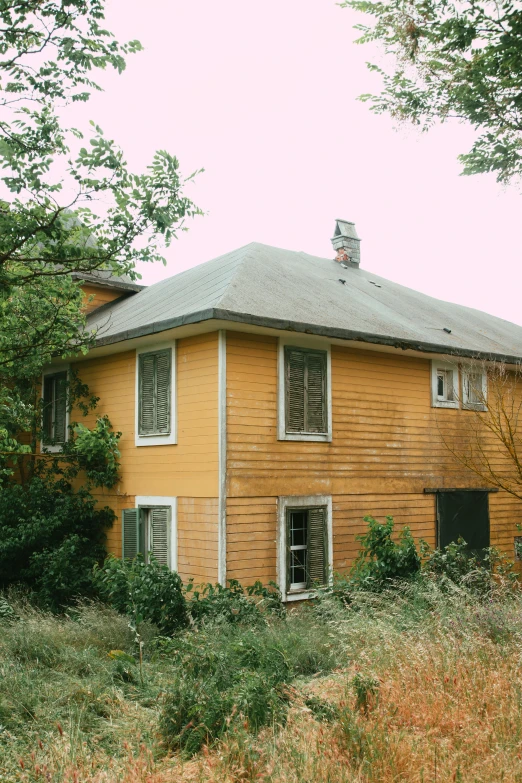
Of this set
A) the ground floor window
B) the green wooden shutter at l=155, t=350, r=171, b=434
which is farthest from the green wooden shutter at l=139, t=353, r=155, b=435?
the ground floor window

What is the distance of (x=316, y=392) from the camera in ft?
43.2

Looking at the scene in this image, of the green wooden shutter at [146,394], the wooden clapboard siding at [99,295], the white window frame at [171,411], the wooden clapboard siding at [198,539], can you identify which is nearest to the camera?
the wooden clapboard siding at [198,539]

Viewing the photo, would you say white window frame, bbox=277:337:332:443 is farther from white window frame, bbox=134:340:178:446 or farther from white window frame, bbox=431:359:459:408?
white window frame, bbox=431:359:459:408

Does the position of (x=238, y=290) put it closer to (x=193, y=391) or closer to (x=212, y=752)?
(x=193, y=391)

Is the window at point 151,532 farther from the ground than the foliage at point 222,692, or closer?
farther from the ground

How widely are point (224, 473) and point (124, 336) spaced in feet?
10.1

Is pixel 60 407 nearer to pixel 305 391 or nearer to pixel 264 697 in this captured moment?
pixel 305 391

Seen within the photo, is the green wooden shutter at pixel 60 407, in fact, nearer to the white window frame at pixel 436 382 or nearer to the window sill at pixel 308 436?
the window sill at pixel 308 436

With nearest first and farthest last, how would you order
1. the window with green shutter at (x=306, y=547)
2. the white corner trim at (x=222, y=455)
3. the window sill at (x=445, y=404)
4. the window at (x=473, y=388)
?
the white corner trim at (x=222, y=455) < the window with green shutter at (x=306, y=547) < the window sill at (x=445, y=404) < the window at (x=473, y=388)

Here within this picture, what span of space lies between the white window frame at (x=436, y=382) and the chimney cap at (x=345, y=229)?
18.2 ft

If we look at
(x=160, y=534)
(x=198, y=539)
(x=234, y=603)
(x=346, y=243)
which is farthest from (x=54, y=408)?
(x=346, y=243)

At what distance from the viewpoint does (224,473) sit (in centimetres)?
1173

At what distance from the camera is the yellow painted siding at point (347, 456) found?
12.0 metres

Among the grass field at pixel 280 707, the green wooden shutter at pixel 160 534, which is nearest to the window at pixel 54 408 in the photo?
the green wooden shutter at pixel 160 534
